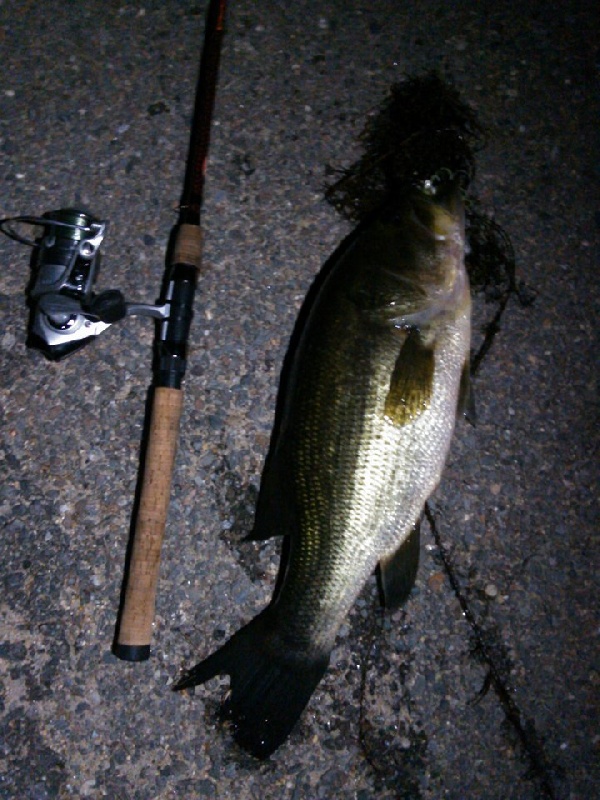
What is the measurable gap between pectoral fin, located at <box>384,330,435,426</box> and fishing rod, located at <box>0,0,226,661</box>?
0.64 metres

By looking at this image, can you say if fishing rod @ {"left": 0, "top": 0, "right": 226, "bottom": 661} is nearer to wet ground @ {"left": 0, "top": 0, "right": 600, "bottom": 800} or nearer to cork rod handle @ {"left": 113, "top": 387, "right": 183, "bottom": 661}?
cork rod handle @ {"left": 113, "top": 387, "right": 183, "bottom": 661}

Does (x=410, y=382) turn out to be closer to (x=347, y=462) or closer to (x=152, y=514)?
(x=347, y=462)

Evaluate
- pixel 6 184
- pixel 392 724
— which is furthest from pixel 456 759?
pixel 6 184

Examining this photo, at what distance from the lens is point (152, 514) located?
194 cm

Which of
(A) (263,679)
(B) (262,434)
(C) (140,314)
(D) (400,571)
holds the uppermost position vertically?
(C) (140,314)

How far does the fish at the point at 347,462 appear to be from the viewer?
72.7 inches

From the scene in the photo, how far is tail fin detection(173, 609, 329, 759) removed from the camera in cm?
187

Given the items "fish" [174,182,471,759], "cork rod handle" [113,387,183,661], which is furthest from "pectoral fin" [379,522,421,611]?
"cork rod handle" [113,387,183,661]

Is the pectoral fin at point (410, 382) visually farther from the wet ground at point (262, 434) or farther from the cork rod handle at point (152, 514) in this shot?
the cork rod handle at point (152, 514)

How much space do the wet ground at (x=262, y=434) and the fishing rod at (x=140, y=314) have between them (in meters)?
0.18

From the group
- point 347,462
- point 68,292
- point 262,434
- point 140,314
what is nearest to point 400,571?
point 347,462

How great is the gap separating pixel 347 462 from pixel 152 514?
0.61 metres

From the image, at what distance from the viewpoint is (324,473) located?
185 cm

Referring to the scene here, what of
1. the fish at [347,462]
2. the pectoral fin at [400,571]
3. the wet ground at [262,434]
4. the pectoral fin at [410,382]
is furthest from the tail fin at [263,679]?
the pectoral fin at [410,382]
